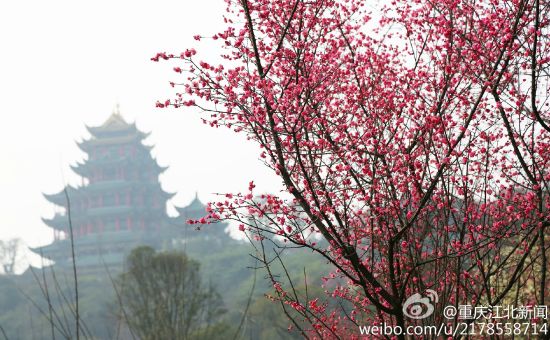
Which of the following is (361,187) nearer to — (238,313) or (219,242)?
(238,313)

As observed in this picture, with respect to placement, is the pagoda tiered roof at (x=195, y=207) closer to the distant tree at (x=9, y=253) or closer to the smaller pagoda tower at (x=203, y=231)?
the smaller pagoda tower at (x=203, y=231)

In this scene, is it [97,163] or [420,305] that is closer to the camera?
[420,305]

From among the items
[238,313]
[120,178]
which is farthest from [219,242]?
[238,313]

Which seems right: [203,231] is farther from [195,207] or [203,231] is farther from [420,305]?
[420,305]

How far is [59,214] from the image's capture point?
44938 mm

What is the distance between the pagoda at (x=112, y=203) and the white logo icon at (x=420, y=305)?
40621mm

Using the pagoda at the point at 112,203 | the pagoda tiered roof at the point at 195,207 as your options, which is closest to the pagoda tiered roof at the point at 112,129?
the pagoda at the point at 112,203

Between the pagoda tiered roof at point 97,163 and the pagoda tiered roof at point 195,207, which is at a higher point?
the pagoda tiered roof at point 97,163

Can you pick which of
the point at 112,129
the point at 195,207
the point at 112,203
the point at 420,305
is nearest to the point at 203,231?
the point at 195,207

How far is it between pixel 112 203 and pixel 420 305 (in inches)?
1734

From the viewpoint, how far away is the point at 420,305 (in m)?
3.65

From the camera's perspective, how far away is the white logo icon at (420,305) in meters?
3.60

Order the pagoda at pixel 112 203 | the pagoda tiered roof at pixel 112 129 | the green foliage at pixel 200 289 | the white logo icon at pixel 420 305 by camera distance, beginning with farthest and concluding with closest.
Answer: the pagoda tiered roof at pixel 112 129, the pagoda at pixel 112 203, the green foliage at pixel 200 289, the white logo icon at pixel 420 305

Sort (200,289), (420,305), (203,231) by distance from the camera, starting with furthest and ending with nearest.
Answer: (203,231) < (200,289) < (420,305)
